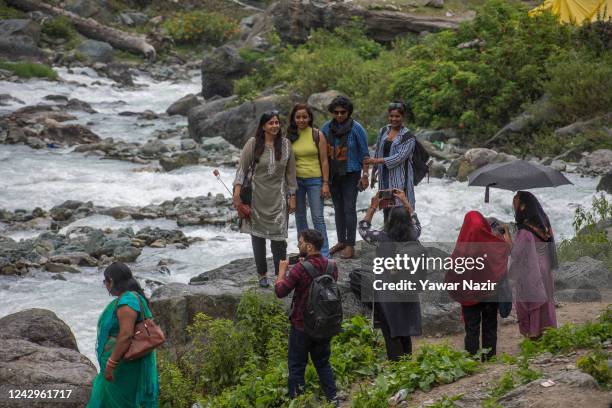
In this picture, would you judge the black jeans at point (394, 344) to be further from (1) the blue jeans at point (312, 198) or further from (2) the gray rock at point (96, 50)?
(2) the gray rock at point (96, 50)

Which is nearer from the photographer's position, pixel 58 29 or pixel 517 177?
pixel 517 177

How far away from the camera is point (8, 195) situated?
54.6 feet

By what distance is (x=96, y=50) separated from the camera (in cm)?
3080

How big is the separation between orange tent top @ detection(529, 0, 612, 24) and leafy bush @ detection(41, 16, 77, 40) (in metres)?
17.2

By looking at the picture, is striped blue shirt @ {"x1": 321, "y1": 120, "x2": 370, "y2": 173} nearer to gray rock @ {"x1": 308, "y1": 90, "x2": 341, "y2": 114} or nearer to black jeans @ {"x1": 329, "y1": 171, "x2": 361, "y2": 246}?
black jeans @ {"x1": 329, "y1": 171, "x2": 361, "y2": 246}

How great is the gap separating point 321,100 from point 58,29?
48.9ft

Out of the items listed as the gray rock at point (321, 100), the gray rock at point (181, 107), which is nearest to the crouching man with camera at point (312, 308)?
the gray rock at point (321, 100)

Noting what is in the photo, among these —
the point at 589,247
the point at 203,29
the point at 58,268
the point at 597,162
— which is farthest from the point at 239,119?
the point at 203,29

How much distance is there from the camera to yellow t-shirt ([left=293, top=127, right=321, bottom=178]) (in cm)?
857

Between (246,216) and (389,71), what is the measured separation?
13725mm

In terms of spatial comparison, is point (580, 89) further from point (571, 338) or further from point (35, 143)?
point (571, 338)

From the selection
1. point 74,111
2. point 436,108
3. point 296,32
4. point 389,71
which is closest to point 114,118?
point 74,111

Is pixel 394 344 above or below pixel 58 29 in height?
below

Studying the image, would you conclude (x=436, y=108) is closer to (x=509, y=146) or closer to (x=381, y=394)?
(x=509, y=146)
